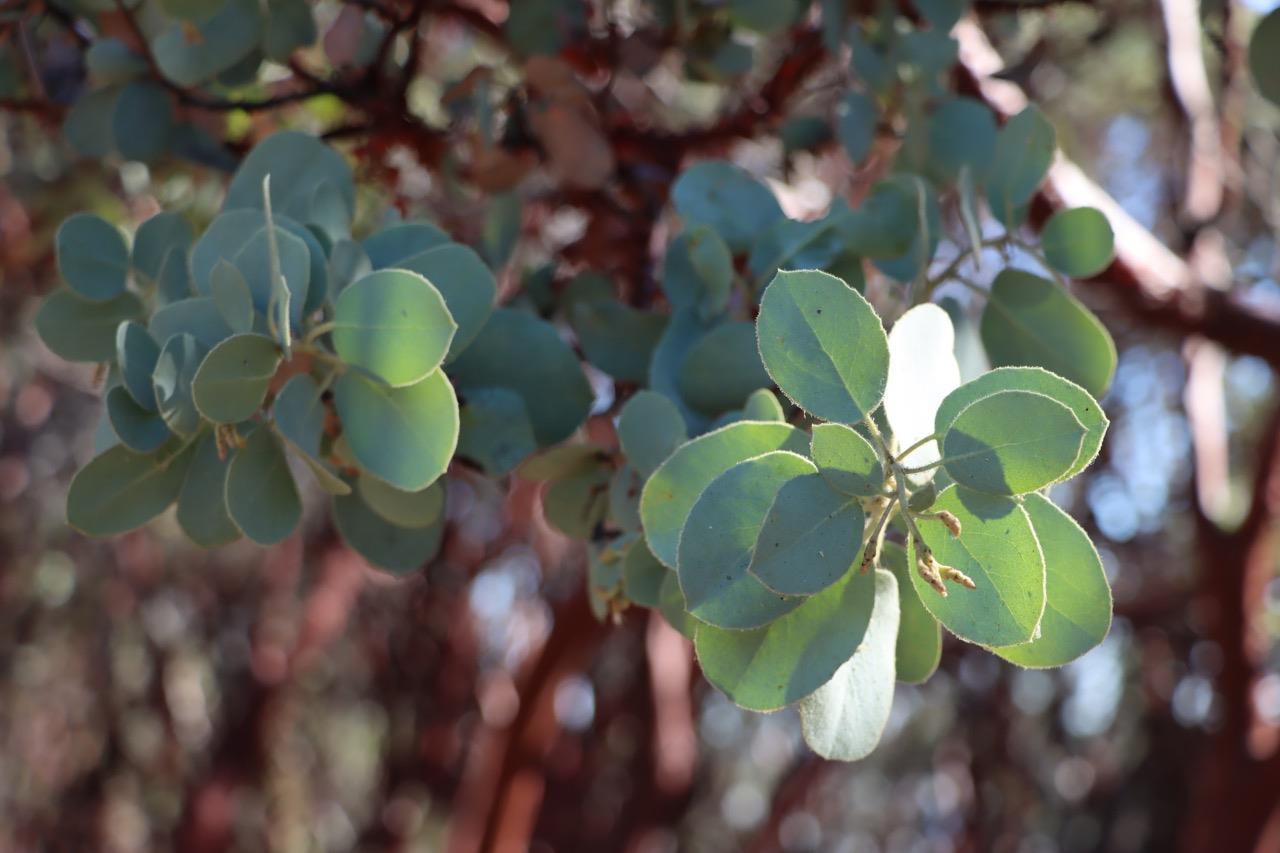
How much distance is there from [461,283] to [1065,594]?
30 centimetres

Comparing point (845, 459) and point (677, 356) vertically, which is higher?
point (845, 459)

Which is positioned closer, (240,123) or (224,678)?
(240,123)

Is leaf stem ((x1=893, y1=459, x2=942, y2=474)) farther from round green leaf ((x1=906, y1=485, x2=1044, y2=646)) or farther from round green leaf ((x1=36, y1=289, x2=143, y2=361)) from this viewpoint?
round green leaf ((x1=36, y1=289, x2=143, y2=361))

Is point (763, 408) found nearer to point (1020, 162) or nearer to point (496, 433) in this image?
point (496, 433)

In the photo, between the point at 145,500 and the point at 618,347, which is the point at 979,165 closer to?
the point at 618,347

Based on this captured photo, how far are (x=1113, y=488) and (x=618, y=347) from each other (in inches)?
111

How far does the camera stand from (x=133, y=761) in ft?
13.8

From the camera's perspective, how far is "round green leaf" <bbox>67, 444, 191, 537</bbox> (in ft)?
1.90

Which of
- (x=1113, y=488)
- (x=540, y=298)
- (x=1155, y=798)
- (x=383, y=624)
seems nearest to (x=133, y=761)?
(x=383, y=624)

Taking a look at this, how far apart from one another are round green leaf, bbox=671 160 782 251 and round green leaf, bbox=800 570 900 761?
1.01 feet

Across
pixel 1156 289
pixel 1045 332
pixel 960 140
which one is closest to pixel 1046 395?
→ pixel 1045 332

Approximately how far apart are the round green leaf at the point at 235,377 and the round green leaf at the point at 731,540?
8.4 inches

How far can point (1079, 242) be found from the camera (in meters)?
0.67

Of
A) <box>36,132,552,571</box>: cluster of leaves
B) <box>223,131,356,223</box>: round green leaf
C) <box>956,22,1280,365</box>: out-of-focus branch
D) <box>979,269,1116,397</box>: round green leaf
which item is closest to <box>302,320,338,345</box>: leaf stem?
<box>36,132,552,571</box>: cluster of leaves
